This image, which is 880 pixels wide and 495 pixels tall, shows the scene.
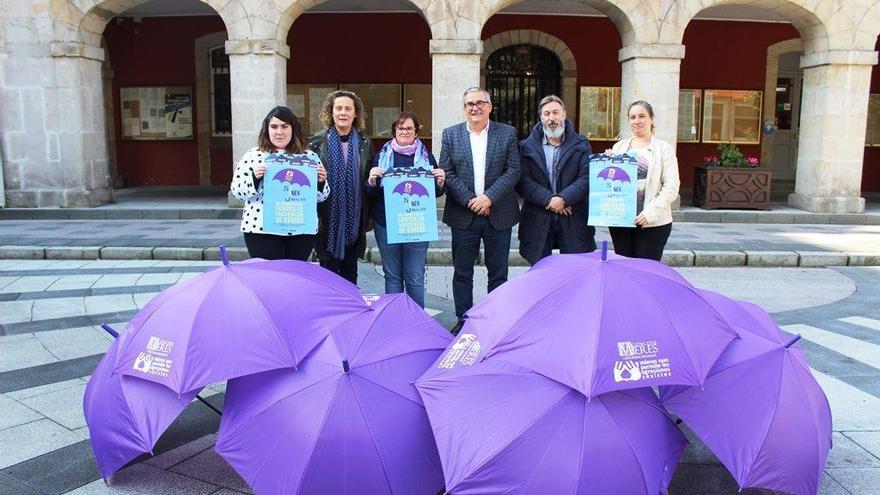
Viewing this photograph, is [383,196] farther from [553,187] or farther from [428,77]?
[428,77]

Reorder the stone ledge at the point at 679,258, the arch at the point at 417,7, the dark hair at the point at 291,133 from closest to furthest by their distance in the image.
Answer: the dark hair at the point at 291,133 < the stone ledge at the point at 679,258 < the arch at the point at 417,7

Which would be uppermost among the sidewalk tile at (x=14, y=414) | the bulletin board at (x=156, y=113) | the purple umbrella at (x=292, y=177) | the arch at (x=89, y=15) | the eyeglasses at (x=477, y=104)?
the arch at (x=89, y=15)

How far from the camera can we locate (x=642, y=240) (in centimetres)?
477

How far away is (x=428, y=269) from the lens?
322 inches

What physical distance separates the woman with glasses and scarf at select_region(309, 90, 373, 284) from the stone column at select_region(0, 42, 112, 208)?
27.7ft

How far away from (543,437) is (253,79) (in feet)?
32.8

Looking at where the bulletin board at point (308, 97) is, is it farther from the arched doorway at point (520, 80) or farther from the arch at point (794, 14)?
the arch at point (794, 14)

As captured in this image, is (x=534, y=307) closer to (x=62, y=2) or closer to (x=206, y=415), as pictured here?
(x=206, y=415)

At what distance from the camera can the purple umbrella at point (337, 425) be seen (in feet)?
8.08

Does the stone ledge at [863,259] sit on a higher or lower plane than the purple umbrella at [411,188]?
lower

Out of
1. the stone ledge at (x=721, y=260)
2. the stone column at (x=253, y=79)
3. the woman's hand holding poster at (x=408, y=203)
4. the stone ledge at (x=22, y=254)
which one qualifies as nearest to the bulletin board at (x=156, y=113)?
the stone column at (x=253, y=79)

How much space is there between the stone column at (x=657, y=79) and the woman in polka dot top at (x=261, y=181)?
8.16 meters

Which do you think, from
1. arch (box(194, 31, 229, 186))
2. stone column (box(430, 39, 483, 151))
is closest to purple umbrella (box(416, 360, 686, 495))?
stone column (box(430, 39, 483, 151))

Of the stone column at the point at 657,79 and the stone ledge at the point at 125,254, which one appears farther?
the stone column at the point at 657,79
